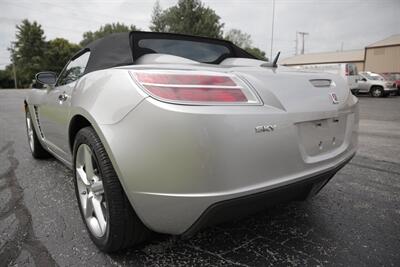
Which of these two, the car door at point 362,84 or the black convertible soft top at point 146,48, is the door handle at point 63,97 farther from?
the car door at point 362,84

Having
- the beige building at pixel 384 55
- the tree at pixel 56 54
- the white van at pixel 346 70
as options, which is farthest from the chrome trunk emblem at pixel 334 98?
the tree at pixel 56 54

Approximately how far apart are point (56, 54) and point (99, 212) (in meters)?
59.5

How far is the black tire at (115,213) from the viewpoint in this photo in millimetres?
1536

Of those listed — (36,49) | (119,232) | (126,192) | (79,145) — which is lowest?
(119,232)

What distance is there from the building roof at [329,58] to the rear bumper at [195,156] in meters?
41.0

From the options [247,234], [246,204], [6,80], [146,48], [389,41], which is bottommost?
[247,234]

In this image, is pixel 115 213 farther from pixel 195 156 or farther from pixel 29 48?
pixel 29 48

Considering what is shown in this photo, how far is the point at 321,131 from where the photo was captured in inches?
67.0

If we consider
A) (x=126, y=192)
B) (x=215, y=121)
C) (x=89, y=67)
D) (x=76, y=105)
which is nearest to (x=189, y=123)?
(x=215, y=121)

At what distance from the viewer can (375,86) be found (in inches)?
762

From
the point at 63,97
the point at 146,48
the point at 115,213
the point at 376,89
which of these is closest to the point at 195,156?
the point at 115,213

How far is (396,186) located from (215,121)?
7.98ft

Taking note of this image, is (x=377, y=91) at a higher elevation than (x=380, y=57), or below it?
below

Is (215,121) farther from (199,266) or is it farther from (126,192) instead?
(199,266)
